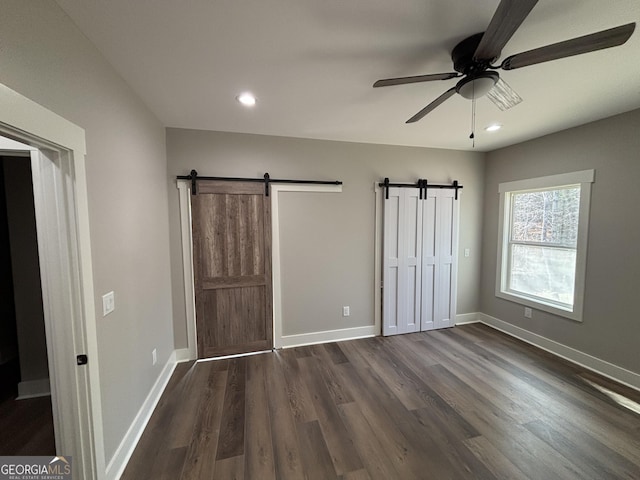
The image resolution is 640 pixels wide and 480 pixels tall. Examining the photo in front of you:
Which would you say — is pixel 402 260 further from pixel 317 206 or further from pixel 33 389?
pixel 33 389

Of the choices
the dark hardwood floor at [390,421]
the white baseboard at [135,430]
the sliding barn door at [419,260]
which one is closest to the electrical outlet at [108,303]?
the white baseboard at [135,430]

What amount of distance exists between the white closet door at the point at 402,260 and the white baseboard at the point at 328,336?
24cm

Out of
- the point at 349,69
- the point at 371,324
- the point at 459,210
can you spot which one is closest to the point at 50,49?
the point at 349,69

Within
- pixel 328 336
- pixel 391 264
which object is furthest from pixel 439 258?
pixel 328 336

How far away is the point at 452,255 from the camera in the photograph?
3.51 meters

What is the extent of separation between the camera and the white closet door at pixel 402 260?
10.6 feet

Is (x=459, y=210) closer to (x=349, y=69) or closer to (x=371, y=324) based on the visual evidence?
(x=371, y=324)

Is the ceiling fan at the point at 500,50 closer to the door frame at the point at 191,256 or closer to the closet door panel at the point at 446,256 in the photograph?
the door frame at the point at 191,256

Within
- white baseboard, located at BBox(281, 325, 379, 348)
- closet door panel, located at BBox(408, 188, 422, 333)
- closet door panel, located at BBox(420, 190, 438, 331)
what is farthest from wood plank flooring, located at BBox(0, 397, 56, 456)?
A: closet door panel, located at BBox(420, 190, 438, 331)

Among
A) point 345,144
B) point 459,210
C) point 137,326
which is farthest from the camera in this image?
point 459,210

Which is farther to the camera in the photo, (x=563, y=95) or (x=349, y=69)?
(x=563, y=95)

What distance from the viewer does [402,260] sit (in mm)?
3309

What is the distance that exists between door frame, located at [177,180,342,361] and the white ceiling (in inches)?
28.4

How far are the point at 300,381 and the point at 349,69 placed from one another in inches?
105
